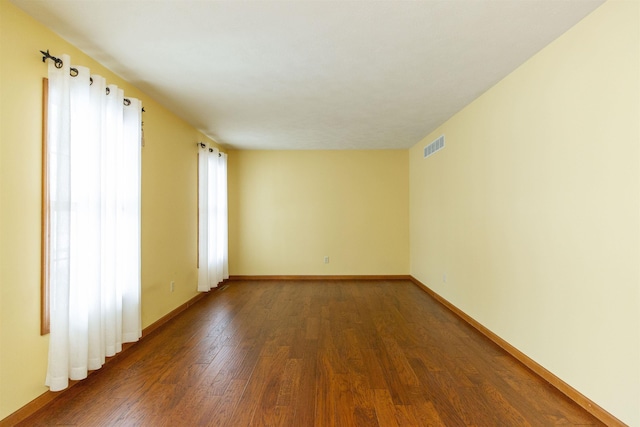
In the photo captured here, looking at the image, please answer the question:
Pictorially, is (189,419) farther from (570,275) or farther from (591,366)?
(570,275)

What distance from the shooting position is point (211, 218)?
5.06 meters

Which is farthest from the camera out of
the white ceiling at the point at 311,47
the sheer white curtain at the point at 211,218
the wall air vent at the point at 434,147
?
the sheer white curtain at the point at 211,218

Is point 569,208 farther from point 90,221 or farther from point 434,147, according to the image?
point 90,221

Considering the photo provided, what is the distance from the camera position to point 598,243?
1.99 m

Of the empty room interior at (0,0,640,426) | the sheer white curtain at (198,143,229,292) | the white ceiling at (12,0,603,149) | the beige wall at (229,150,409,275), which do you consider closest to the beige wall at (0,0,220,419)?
the empty room interior at (0,0,640,426)

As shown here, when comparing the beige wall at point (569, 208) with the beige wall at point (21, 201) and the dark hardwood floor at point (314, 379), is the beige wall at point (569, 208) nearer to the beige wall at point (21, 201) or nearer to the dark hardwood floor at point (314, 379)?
the dark hardwood floor at point (314, 379)

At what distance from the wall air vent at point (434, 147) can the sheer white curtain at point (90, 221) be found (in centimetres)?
370

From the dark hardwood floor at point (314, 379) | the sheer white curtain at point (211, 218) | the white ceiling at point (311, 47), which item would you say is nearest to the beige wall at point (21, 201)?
the white ceiling at point (311, 47)

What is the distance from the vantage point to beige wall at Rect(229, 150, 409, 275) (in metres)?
6.23

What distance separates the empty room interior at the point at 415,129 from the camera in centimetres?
189

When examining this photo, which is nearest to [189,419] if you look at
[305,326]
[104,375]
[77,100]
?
[104,375]

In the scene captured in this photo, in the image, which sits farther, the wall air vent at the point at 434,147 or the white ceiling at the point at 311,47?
the wall air vent at the point at 434,147

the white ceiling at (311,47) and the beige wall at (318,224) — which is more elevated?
the white ceiling at (311,47)

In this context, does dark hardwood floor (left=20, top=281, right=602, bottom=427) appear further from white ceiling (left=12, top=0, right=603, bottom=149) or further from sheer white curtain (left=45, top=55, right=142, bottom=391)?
white ceiling (left=12, top=0, right=603, bottom=149)
